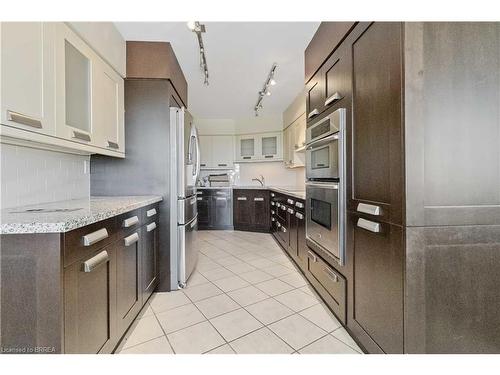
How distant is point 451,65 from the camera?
1.07 metres

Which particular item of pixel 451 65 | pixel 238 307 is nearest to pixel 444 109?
pixel 451 65

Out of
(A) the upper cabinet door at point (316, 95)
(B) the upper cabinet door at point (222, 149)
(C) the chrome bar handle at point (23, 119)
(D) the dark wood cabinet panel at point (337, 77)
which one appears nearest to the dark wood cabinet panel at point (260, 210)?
(B) the upper cabinet door at point (222, 149)

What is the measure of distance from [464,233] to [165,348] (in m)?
1.76

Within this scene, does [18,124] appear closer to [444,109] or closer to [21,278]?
[21,278]

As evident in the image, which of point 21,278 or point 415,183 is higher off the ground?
point 415,183

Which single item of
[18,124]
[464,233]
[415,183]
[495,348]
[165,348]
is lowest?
[165,348]

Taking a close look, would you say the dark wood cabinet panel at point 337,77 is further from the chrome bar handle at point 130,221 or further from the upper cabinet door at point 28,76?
the upper cabinet door at point 28,76

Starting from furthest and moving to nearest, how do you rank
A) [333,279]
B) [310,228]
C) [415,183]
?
[310,228] < [333,279] < [415,183]

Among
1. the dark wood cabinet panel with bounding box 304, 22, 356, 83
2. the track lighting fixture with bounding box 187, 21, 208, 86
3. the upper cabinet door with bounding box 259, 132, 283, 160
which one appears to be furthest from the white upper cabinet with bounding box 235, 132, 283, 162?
the dark wood cabinet panel with bounding box 304, 22, 356, 83

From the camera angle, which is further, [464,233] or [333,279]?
[333,279]

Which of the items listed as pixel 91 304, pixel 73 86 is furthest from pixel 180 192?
pixel 91 304

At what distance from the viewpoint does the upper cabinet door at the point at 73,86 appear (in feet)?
4.60

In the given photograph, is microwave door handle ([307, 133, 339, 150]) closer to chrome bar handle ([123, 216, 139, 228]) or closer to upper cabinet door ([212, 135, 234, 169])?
chrome bar handle ([123, 216, 139, 228])

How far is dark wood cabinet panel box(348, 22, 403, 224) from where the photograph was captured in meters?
1.09
